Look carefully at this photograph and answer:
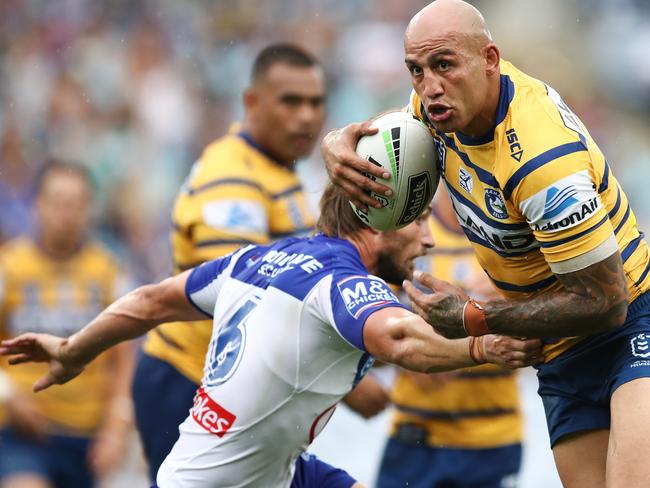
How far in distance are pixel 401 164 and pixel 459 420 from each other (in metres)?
2.94

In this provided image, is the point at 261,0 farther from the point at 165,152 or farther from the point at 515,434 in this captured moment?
the point at 515,434

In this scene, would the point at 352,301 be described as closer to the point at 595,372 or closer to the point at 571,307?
the point at 571,307

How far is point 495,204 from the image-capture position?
13.8ft

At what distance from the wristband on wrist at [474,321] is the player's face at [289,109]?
10.5 ft

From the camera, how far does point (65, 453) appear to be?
7.81 m

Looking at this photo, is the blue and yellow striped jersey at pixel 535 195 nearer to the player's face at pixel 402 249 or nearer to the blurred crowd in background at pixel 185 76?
the player's face at pixel 402 249

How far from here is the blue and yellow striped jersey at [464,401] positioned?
6.93 metres

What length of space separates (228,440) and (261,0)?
11.1m

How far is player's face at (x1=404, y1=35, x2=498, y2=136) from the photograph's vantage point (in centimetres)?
410

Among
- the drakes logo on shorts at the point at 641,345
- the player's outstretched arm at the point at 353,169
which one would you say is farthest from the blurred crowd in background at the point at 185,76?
the drakes logo on shorts at the point at 641,345

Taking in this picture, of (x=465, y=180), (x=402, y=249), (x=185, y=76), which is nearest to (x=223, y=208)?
(x=402, y=249)

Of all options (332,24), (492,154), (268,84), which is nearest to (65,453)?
(268,84)

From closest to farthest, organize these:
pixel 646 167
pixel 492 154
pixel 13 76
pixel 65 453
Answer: pixel 492 154 < pixel 65 453 < pixel 646 167 < pixel 13 76

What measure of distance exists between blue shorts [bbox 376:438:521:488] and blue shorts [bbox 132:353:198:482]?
4.53ft
